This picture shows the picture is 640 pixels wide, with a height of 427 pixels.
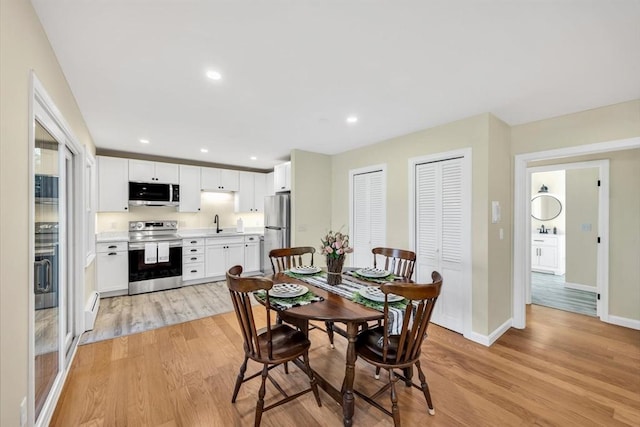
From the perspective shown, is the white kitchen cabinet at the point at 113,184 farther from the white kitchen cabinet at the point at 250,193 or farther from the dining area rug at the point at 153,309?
the white kitchen cabinet at the point at 250,193

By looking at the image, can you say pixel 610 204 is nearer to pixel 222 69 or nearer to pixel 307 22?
pixel 307 22

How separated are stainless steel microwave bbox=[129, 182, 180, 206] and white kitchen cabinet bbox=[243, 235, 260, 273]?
5.02ft

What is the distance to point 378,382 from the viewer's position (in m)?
2.13

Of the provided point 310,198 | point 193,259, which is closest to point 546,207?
point 310,198

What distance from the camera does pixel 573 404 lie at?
6.25 feet

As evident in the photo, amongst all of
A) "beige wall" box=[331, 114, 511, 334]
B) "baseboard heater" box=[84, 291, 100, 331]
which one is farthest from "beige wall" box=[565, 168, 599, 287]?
"baseboard heater" box=[84, 291, 100, 331]

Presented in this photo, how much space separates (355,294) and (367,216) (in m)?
2.32

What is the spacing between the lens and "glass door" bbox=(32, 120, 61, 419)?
166 cm

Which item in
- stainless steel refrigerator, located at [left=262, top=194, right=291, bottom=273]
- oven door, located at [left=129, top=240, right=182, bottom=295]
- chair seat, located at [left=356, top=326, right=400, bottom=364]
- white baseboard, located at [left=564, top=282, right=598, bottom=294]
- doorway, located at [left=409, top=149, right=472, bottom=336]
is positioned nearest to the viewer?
chair seat, located at [left=356, top=326, right=400, bottom=364]

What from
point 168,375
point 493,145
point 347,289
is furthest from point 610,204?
point 168,375

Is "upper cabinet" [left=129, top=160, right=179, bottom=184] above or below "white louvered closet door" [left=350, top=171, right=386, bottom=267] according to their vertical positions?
above

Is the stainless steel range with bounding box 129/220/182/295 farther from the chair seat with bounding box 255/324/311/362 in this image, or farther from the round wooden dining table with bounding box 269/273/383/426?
the round wooden dining table with bounding box 269/273/383/426

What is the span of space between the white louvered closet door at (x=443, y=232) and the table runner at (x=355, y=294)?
57.0 inches

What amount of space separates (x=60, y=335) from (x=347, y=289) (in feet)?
7.66
